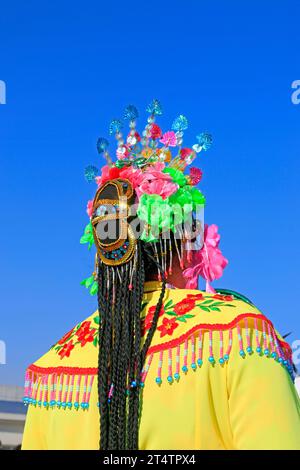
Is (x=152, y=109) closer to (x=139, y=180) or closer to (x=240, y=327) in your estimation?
(x=139, y=180)

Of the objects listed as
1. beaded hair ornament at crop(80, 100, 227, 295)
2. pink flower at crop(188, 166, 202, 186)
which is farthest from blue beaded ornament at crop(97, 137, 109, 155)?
pink flower at crop(188, 166, 202, 186)

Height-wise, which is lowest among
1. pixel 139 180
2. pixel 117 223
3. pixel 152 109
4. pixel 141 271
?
pixel 141 271

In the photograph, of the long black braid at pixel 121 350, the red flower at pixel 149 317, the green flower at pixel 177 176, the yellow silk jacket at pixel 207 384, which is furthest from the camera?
the green flower at pixel 177 176

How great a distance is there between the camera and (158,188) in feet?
9.59

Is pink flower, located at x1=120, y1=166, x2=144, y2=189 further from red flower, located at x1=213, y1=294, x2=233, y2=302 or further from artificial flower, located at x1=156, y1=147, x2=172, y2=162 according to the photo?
red flower, located at x1=213, y1=294, x2=233, y2=302

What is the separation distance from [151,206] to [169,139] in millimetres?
513

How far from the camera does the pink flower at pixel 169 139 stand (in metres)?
3.23

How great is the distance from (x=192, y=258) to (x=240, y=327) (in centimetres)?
56

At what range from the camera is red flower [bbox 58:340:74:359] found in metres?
2.96

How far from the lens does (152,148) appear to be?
324 cm

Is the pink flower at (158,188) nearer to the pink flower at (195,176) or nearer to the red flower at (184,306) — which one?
the pink flower at (195,176)

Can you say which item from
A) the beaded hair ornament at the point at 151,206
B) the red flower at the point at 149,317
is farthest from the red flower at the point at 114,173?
the red flower at the point at 149,317

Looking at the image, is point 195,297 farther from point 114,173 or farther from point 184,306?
point 114,173
